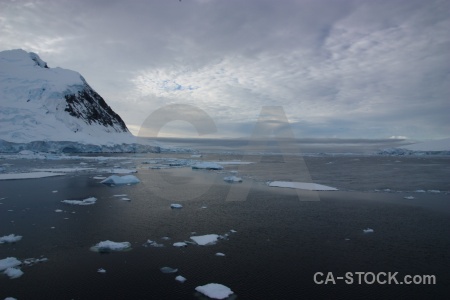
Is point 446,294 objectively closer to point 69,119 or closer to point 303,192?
point 303,192

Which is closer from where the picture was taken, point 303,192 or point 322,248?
point 322,248

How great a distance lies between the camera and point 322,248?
714 cm

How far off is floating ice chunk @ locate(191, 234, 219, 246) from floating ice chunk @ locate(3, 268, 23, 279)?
11.9 feet

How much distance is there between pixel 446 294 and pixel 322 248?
2.52 metres

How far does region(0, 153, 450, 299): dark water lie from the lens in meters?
5.18

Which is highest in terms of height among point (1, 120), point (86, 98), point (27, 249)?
point (86, 98)

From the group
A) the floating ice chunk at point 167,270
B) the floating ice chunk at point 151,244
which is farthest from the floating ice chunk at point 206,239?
the floating ice chunk at point 167,270

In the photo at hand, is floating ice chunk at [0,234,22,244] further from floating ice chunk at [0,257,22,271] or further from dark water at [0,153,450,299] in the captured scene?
floating ice chunk at [0,257,22,271]

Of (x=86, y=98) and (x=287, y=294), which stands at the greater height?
(x=86, y=98)

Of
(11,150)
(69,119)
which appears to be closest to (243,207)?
(11,150)

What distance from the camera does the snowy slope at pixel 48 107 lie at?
46250 millimetres

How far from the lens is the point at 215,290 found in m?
4.97

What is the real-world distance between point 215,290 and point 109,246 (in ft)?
10.7

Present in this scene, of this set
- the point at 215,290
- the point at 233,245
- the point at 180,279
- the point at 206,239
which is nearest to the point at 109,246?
the point at 206,239
